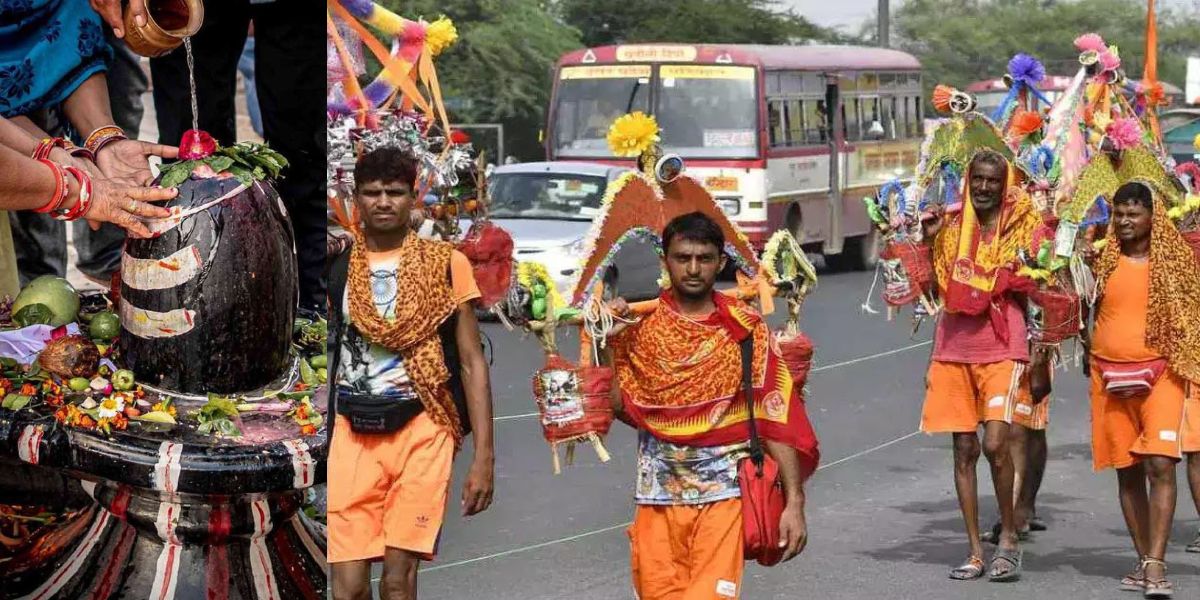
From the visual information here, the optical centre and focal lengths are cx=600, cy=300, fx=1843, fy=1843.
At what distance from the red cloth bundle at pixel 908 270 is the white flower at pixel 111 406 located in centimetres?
479

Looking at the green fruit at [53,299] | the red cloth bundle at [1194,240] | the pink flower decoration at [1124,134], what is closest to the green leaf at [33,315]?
the green fruit at [53,299]

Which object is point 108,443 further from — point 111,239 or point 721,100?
point 721,100

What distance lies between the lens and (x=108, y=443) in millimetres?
3166

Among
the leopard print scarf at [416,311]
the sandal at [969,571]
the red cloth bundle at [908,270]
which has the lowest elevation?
the sandal at [969,571]

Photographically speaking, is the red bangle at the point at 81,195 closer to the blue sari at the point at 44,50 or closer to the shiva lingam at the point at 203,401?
the shiva lingam at the point at 203,401

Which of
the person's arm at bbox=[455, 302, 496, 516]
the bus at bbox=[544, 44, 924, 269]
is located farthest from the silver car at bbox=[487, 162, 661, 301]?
the person's arm at bbox=[455, 302, 496, 516]

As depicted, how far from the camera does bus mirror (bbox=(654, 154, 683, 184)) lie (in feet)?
16.4

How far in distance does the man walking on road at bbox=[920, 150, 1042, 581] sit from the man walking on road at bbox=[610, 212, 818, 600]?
96.3 inches

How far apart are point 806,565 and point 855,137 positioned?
18247 millimetres

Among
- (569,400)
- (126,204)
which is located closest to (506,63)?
(569,400)

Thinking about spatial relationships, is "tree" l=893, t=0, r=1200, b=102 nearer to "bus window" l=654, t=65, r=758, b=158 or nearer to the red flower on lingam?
"bus window" l=654, t=65, r=758, b=158

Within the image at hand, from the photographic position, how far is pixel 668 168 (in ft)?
16.6

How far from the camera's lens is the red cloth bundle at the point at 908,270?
7.57 meters

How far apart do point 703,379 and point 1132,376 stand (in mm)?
2987
